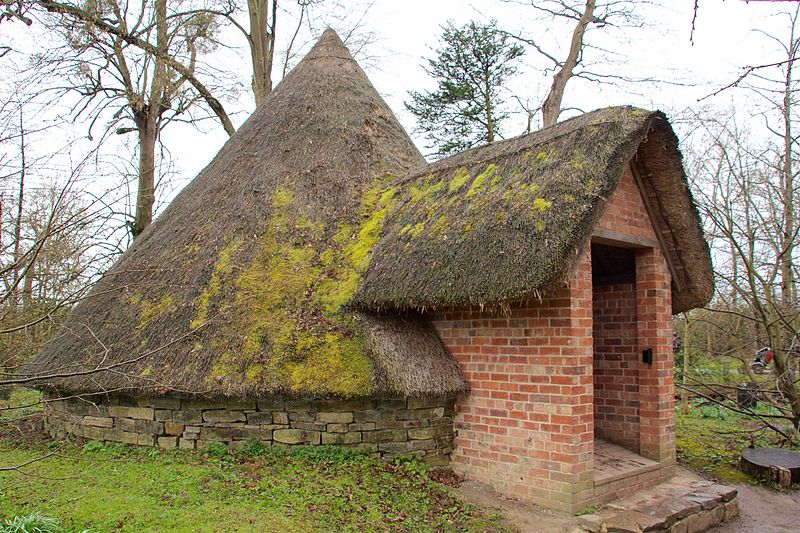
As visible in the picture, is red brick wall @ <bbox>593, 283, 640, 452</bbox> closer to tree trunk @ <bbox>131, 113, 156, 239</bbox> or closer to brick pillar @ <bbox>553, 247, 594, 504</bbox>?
brick pillar @ <bbox>553, 247, 594, 504</bbox>

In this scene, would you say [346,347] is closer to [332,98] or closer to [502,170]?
[502,170]

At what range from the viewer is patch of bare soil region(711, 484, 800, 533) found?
573cm

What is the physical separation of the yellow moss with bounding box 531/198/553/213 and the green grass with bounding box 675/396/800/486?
432cm

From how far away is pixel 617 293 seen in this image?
7.29 metres

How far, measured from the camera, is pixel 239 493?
16.9 ft

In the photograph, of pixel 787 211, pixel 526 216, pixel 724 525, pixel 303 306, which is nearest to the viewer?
pixel 526 216

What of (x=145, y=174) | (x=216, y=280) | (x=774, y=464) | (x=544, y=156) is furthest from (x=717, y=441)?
(x=145, y=174)

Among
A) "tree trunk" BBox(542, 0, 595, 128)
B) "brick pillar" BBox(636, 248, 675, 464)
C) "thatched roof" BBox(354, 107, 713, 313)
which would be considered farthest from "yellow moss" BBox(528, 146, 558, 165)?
"tree trunk" BBox(542, 0, 595, 128)

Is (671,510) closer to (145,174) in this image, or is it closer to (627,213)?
(627,213)

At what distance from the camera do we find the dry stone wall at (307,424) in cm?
606

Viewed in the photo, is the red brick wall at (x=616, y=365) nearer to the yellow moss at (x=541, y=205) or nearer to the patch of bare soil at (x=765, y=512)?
the patch of bare soil at (x=765, y=512)

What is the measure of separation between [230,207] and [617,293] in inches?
200

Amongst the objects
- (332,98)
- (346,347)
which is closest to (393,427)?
(346,347)

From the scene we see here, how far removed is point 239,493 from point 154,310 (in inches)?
111
